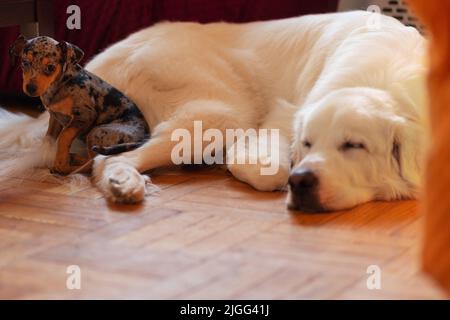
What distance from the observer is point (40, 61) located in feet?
8.71

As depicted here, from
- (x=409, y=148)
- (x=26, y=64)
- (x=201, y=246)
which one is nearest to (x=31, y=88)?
(x=26, y=64)

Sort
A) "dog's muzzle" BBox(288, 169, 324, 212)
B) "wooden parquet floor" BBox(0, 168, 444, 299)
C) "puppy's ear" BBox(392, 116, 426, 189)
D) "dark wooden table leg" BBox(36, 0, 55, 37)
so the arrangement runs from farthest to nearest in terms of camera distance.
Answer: "dark wooden table leg" BBox(36, 0, 55, 37)
"puppy's ear" BBox(392, 116, 426, 189)
"dog's muzzle" BBox(288, 169, 324, 212)
"wooden parquet floor" BBox(0, 168, 444, 299)

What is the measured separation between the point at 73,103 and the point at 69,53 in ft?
0.62

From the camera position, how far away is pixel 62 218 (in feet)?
7.41

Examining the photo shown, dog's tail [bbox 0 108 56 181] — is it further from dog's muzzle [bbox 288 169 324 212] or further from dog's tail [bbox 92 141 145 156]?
dog's muzzle [bbox 288 169 324 212]

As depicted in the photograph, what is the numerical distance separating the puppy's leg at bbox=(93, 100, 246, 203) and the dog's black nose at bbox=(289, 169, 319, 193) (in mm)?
526

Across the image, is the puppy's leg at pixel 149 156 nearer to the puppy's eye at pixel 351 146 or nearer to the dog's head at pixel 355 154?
the dog's head at pixel 355 154

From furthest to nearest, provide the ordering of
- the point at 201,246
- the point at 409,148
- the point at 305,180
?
the point at 409,148
the point at 305,180
the point at 201,246

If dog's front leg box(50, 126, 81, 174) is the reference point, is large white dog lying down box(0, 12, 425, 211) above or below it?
above

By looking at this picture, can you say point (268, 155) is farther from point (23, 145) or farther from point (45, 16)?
point (45, 16)

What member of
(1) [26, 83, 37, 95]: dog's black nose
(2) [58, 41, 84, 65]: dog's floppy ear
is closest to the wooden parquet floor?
(1) [26, 83, 37, 95]: dog's black nose

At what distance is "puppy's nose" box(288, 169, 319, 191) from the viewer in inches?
89.2

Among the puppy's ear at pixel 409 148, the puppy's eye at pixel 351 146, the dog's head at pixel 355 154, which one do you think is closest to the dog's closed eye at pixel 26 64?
the dog's head at pixel 355 154
